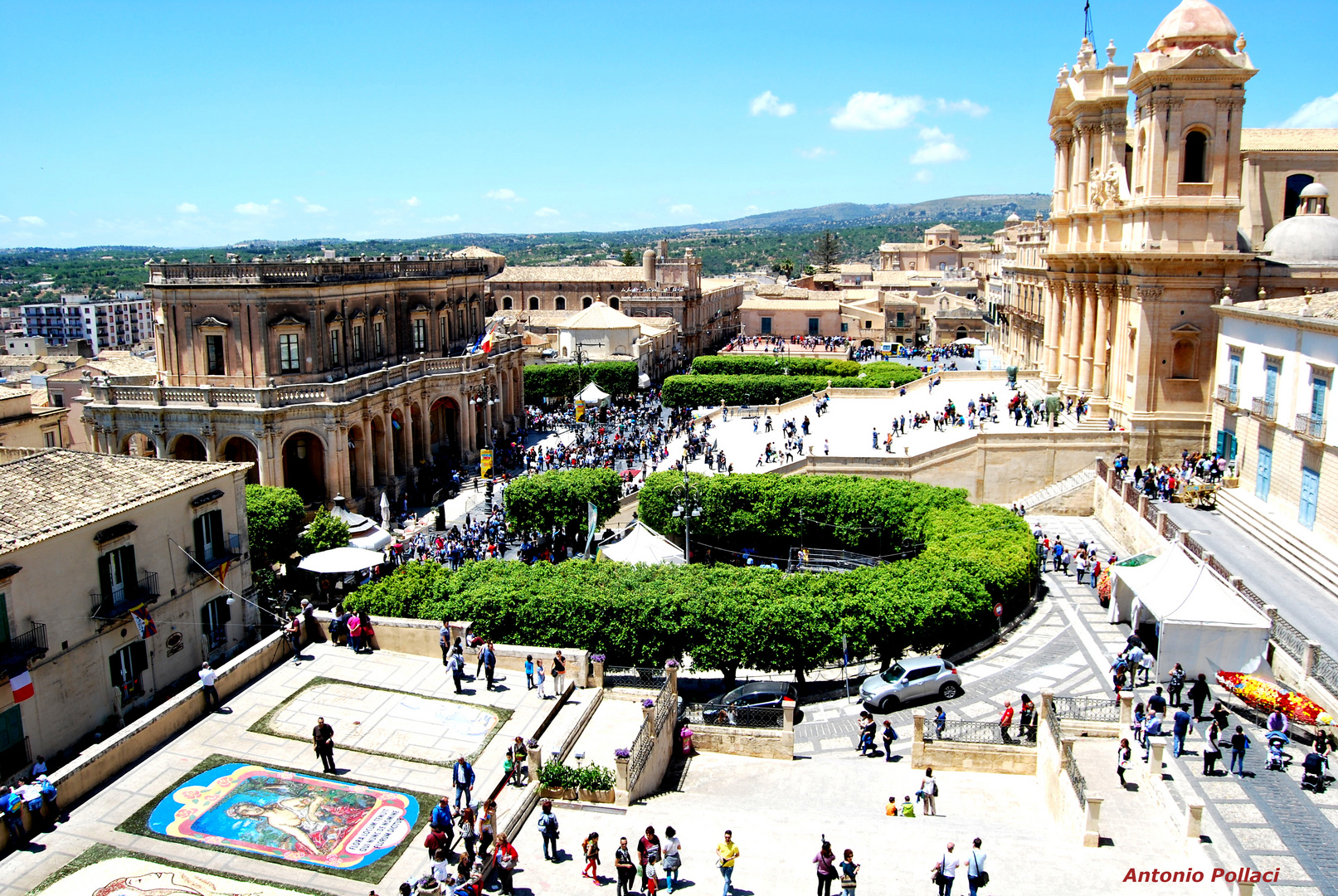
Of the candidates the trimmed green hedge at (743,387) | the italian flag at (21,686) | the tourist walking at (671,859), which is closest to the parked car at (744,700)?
the tourist walking at (671,859)

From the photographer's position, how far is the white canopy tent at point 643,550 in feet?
102

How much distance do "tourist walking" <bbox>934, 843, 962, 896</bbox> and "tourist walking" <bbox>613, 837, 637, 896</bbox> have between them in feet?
14.7

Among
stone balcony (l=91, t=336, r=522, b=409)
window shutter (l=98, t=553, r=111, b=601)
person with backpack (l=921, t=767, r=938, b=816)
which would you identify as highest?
stone balcony (l=91, t=336, r=522, b=409)

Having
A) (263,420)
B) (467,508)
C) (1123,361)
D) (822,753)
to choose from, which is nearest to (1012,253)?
(1123,361)

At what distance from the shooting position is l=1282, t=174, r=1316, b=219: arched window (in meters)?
43.2

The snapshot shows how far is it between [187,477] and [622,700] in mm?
11636

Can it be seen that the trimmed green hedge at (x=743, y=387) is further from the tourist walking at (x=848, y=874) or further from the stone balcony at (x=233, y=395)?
the tourist walking at (x=848, y=874)

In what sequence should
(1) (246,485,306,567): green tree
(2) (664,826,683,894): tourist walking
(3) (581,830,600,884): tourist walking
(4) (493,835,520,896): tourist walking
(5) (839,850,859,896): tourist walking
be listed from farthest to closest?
(1) (246,485,306,567): green tree
(3) (581,830,600,884): tourist walking
(2) (664,826,683,894): tourist walking
(4) (493,835,520,896): tourist walking
(5) (839,850,859,896): tourist walking

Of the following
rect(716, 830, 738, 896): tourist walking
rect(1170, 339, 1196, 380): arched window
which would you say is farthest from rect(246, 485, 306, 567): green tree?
rect(1170, 339, 1196, 380): arched window

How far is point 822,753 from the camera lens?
869 inches

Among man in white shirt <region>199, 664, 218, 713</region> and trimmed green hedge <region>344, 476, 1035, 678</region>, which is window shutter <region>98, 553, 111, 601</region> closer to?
man in white shirt <region>199, 664, 218, 713</region>

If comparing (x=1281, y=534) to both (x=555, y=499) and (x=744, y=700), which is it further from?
(x=555, y=499)

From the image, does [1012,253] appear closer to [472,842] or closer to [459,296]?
[459,296]

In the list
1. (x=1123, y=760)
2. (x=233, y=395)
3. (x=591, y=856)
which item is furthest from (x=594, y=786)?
(x=233, y=395)
